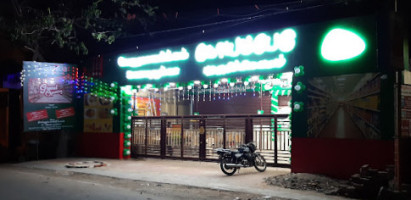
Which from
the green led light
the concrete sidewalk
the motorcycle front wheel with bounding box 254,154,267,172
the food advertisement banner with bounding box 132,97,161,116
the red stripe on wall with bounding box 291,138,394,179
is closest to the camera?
the concrete sidewalk

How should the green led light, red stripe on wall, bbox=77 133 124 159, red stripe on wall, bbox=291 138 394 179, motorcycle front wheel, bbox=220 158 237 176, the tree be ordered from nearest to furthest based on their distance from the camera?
red stripe on wall, bbox=291 138 394 179, the green led light, motorcycle front wheel, bbox=220 158 237 176, the tree, red stripe on wall, bbox=77 133 124 159

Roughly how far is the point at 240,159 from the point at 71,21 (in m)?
8.96

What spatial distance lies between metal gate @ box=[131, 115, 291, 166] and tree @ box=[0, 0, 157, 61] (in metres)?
4.24

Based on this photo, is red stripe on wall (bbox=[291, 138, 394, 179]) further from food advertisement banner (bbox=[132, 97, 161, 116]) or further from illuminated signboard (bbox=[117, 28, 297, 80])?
food advertisement banner (bbox=[132, 97, 161, 116])

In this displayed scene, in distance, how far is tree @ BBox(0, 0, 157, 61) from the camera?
14.7 meters

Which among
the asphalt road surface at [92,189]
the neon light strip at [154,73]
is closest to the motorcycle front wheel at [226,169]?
the asphalt road surface at [92,189]

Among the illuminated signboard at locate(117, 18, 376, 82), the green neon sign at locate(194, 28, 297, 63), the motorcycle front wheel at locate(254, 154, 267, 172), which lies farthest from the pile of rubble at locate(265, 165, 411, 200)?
the green neon sign at locate(194, 28, 297, 63)

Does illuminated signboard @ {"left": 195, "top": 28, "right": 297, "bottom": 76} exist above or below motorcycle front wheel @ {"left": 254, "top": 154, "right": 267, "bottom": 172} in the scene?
above

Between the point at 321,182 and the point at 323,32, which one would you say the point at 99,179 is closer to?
the point at 321,182

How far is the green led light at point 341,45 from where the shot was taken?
10.1 m

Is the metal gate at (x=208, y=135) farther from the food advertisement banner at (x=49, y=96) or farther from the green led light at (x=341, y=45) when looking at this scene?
the food advertisement banner at (x=49, y=96)

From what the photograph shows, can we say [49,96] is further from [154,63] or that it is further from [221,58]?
[221,58]

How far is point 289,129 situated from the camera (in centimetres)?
1243

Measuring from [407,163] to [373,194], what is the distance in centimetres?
115
